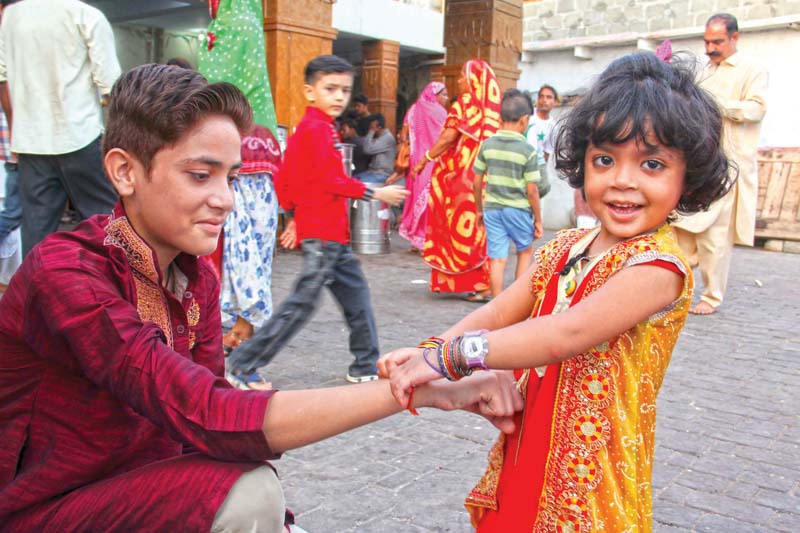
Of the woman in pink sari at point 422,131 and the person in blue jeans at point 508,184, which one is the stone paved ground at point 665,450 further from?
the woman in pink sari at point 422,131

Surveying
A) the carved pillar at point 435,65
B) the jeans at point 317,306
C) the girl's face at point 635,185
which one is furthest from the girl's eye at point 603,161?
the carved pillar at point 435,65

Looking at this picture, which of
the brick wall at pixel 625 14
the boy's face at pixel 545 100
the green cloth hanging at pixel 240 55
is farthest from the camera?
the brick wall at pixel 625 14

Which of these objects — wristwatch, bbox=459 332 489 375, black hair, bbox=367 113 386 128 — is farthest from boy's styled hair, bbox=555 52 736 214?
black hair, bbox=367 113 386 128

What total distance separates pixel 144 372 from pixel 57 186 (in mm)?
3928

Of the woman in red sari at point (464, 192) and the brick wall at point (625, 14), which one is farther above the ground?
the brick wall at point (625, 14)

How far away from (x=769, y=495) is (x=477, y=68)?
16.6 feet

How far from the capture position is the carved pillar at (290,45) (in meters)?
8.20

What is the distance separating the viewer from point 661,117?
1.80 metres

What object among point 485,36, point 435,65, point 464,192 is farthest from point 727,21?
point 435,65

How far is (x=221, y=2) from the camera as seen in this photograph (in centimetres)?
510

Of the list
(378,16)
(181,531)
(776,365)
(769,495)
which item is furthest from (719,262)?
(378,16)

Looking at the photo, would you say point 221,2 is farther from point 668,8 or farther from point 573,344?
point 668,8

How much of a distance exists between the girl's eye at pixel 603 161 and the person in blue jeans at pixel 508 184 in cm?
467

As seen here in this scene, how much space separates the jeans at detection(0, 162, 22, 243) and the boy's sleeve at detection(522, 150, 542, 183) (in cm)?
396
